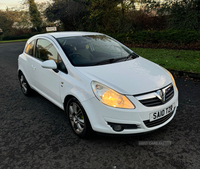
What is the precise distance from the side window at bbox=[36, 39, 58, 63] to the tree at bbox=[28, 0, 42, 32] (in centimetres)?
5163

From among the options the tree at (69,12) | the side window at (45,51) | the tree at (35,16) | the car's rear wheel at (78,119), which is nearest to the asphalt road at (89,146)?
the car's rear wheel at (78,119)

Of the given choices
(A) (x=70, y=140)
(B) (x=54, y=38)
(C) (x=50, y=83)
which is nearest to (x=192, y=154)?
(A) (x=70, y=140)

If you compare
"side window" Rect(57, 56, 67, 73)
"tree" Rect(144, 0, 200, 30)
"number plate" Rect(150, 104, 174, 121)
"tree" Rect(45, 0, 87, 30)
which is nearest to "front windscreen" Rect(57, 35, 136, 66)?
"side window" Rect(57, 56, 67, 73)

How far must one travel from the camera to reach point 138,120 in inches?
100

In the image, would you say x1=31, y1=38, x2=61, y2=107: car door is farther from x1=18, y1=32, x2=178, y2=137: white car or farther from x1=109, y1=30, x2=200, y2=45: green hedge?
x1=109, y1=30, x2=200, y2=45: green hedge

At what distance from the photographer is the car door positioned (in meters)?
3.46

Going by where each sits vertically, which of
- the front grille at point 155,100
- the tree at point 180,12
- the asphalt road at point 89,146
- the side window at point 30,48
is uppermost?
the tree at point 180,12

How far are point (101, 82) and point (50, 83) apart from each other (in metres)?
1.30

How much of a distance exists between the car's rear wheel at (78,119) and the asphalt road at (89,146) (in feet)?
0.48

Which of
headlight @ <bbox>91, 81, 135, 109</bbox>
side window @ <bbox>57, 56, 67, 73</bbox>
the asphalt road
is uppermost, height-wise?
side window @ <bbox>57, 56, 67, 73</bbox>

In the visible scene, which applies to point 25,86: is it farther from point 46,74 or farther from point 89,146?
point 89,146

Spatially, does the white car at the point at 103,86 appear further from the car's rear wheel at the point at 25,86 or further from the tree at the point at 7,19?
the tree at the point at 7,19

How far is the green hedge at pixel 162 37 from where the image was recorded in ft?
36.0

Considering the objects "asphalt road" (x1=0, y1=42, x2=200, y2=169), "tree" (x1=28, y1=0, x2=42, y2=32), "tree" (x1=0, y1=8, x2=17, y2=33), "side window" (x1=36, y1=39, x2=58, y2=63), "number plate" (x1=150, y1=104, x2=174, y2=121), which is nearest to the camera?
"asphalt road" (x1=0, y1=42, x2=200, y2=169)
